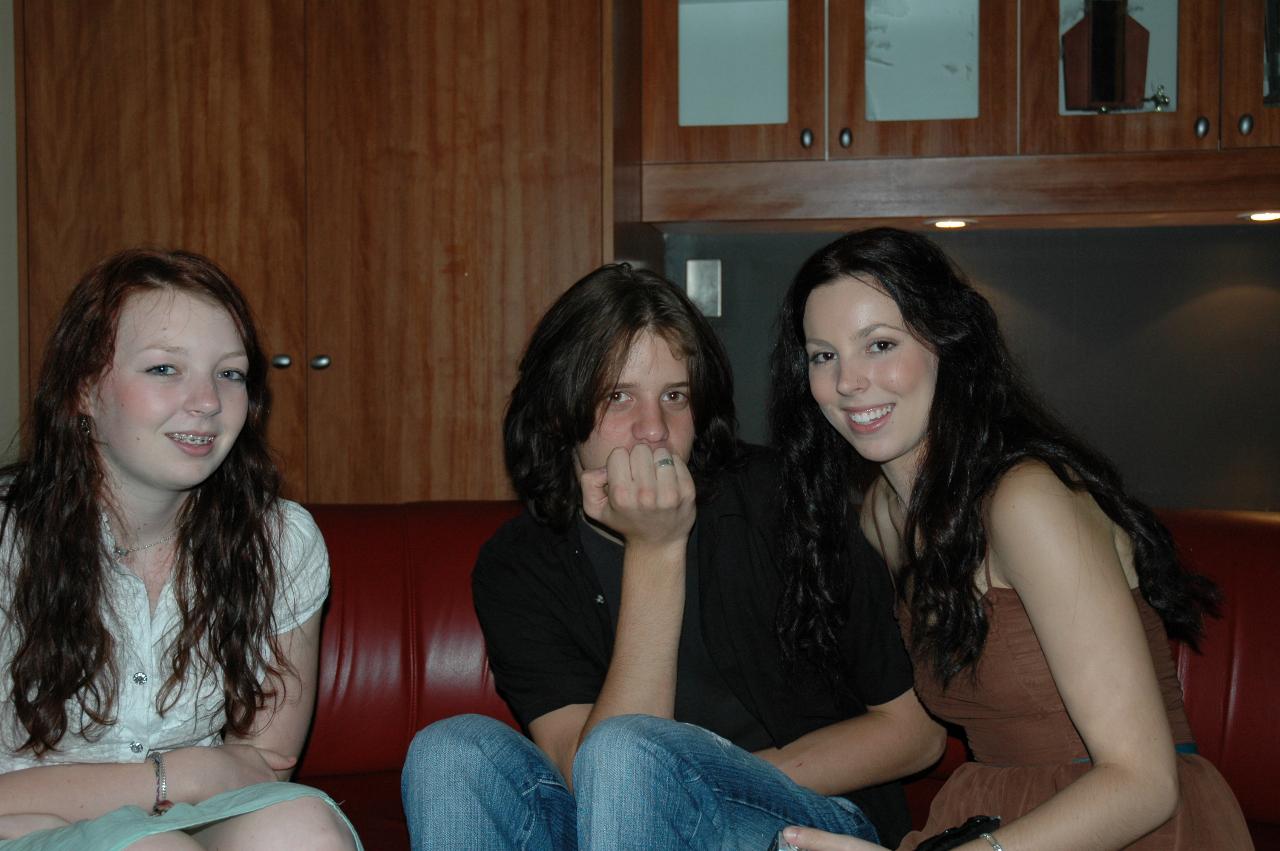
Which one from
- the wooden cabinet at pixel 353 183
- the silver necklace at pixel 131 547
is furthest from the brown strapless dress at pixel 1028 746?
the wooden cabinet at pixel 353 183

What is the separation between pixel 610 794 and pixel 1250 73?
6.76 ft

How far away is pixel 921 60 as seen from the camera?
2498mm

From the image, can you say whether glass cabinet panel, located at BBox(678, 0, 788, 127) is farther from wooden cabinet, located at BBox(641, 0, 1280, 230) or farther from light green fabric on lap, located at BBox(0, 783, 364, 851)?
light green fabric on lap, located at BBox(0, 783, 364, 851)

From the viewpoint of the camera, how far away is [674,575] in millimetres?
1394

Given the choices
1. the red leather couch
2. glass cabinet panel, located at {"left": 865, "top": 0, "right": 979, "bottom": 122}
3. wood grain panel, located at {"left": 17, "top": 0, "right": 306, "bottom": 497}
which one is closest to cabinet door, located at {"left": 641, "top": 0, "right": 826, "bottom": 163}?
glass cabinet panel, located at {"left": 865, "top": 0, "right": 979, "bottom": 122}

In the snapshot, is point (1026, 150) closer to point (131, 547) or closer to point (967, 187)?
point (967, 187)

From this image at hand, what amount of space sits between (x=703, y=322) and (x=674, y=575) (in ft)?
1.10

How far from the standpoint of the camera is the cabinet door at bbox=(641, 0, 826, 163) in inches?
99.7

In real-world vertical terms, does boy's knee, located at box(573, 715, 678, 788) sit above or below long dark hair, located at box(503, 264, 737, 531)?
below

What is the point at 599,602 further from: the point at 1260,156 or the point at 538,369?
the point at 1260,156

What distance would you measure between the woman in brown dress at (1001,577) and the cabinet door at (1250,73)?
1.36m

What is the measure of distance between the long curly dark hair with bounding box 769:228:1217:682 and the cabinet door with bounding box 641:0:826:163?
120cm

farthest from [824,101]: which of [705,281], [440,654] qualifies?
[440,654]

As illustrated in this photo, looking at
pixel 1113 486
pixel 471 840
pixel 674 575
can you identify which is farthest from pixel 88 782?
pixel 1113 486
